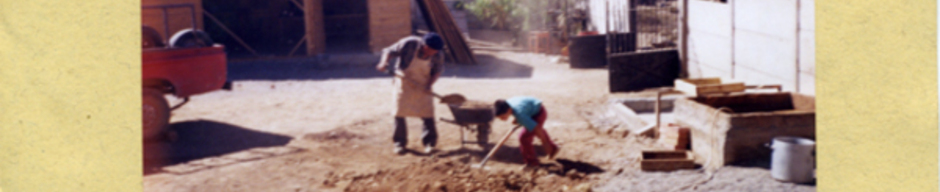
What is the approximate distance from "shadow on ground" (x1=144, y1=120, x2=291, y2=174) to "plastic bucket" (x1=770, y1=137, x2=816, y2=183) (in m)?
4.95

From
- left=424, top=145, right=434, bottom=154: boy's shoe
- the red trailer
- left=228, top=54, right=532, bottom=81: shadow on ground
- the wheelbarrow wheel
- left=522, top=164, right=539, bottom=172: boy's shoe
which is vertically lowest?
left=522, top=164, right=539, bottom=172: boy's shoe

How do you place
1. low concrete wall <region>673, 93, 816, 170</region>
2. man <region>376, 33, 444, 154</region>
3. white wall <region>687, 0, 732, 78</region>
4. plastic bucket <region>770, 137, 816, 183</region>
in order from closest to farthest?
plastic bucket <region>770, 137, 816, 183</region> < low concrete wall <region>673, 93, 816, 170</region> < man <region>376, 33, 444, 154</region> < white wall <region>687, 0, 732, 78</region>

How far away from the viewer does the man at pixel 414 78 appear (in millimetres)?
8055

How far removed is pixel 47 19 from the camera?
4141 mm

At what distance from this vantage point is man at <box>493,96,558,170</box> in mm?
7207

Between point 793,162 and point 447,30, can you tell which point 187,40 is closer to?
point 793,162

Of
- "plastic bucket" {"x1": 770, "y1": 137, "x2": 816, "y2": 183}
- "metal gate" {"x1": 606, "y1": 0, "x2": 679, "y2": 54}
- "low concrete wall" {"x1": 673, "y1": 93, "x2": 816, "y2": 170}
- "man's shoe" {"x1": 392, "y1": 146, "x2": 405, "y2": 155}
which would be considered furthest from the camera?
"metal gate" {"x1": 606, "y1": 0, "x2": 679, "y2": 54}

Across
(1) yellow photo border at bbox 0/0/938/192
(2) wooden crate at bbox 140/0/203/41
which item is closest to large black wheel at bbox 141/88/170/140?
(1) yellow photo border at bbox 0/0/938/192

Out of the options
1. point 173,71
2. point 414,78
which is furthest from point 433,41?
point 173,71

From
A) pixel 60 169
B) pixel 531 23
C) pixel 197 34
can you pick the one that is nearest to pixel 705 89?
pixel 60 169

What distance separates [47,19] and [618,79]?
9.50 meters

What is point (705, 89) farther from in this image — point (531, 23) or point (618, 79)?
point (531, 23)

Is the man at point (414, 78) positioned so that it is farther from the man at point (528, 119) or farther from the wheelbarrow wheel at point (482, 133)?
the man at point (528, 119)

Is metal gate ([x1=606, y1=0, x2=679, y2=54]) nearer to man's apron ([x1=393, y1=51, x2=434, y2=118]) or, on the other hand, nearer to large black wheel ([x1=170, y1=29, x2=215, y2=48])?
man's apron ([x1=393, y1=51, x2=434, y2=118])
